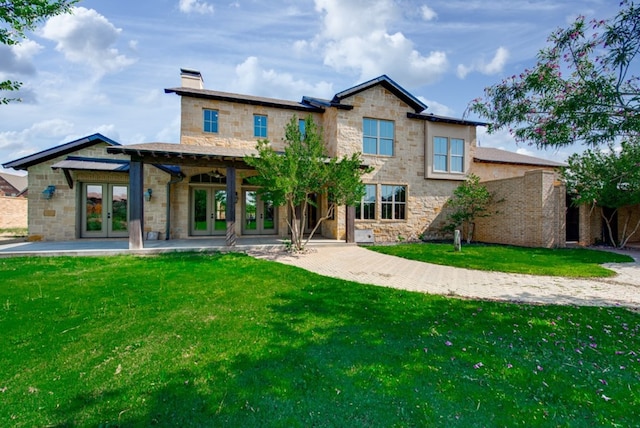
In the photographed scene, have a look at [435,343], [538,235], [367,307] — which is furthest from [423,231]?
[435,343]

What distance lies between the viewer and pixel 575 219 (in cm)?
1502

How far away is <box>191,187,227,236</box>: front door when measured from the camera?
1438cm

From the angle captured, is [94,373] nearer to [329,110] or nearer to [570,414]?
[570,414]

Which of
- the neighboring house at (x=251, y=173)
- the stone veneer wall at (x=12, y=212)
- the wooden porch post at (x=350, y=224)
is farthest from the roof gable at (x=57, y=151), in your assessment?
the wooden porch post at (x=350, y=224)

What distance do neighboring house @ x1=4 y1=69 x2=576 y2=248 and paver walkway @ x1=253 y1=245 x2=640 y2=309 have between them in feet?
13.2

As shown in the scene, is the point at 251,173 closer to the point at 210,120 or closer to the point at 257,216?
the point at 257,216

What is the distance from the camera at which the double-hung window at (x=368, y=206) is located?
48.6ft

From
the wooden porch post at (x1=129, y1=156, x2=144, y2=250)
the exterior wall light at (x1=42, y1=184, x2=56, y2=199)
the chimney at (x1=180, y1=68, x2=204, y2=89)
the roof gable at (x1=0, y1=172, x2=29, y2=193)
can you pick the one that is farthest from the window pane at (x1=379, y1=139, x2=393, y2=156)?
the roof gable at (x1=0, y1=172, x2=29, y2=193)

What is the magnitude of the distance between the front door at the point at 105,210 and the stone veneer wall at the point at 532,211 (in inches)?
746

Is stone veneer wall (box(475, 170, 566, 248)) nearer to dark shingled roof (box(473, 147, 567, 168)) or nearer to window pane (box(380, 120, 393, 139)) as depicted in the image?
dark shingled roof (box(473, 147, 567, 168))

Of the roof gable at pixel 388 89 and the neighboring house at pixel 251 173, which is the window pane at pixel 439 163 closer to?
the neighboring house at pixel 251 173

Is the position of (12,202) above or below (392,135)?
below

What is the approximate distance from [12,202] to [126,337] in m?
25.8

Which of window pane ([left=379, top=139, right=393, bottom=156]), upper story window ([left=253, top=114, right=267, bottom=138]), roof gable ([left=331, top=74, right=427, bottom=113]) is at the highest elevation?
roof gable ([left=331, top=74, right=427, bottom=113])
